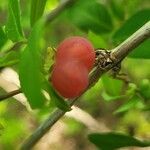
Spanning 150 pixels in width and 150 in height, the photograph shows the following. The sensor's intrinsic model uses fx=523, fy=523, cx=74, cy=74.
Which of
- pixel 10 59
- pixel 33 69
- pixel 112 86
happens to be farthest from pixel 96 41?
pixel 33 69

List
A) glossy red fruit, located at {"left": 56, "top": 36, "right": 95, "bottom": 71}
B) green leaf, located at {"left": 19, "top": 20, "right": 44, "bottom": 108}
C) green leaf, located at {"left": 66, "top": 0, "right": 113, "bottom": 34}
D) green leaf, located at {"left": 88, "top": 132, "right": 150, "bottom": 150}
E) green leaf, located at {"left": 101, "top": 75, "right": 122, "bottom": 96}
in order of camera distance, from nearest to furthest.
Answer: green leaf, located at {"left": 19, "top": 20, "right": 44, "bottom": 108}
glossy red fruit, located at {"left": 56, "top": 36, "right": 95, "bottom": 71}
green leaf, located at {"left": 88, "top": 132, "right": 150, "bottom": 150}
green leaf, located at {"left": 101, "top": 75, "right": 122, "bottom": 96}
green leaf, located at {"left": 66, "top": 0, "right": 113, "bottom": 34}

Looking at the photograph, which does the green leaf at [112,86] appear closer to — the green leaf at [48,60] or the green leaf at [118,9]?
the green leaf at [118,9]

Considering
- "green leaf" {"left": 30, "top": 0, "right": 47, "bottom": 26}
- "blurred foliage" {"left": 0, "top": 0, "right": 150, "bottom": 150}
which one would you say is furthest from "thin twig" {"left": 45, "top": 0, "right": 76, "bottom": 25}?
"green leaf" {"left": 30, "top": 0, "right": 47, "bottom": 26}

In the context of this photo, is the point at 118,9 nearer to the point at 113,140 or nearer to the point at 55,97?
the point at 113,140

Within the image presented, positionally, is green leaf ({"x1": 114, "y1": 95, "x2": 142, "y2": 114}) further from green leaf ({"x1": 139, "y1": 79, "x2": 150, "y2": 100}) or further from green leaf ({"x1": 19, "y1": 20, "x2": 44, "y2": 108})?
green leaf ({"x1": 19, "y1": 20, "x2": 44, "y2": 108})

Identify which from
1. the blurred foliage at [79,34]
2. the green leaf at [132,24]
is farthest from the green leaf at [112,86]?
the green leaf at [132,24]

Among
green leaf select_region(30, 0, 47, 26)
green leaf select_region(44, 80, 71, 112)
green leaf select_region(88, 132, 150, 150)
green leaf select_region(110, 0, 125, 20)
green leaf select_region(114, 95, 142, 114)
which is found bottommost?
green leaf select_region(88, 132, 150, 150)

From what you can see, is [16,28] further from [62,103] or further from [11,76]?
[11,76]

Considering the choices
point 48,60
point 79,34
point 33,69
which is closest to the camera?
point 33,69
